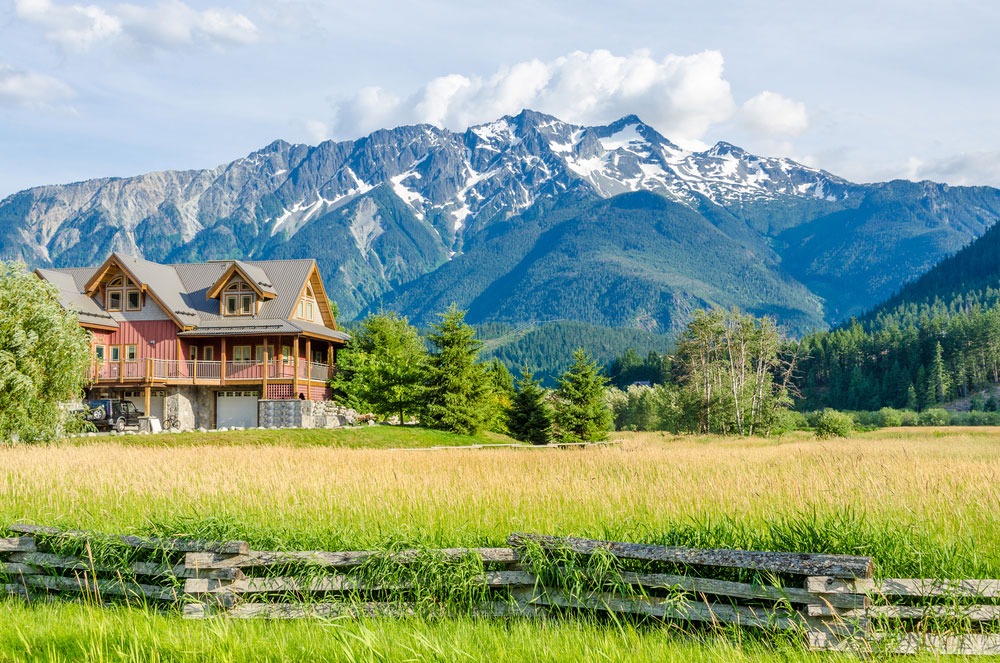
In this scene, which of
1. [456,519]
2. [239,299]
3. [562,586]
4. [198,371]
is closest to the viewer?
[562,586]

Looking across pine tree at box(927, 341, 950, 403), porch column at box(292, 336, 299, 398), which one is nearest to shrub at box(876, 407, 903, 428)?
pine tree at box(927, 341, 950, 403)

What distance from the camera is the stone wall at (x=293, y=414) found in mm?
38531

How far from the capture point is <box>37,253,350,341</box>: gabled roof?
3984 cm

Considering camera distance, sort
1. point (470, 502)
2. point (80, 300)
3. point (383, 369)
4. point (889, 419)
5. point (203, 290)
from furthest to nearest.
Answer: point (889, 419) < point (203, 290) < point (383, 369) < point (80, 300) < point (470, 502)

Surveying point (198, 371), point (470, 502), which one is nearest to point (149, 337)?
point (198, 371)

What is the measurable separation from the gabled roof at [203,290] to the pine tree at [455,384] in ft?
25.3

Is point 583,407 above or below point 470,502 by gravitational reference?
above

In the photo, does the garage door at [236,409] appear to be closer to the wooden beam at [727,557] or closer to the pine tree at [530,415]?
the pine tree at [530,415]

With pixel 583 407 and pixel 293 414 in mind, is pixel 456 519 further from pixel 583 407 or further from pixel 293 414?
pixel 293 414

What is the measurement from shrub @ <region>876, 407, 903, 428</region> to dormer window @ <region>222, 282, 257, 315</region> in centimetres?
6106

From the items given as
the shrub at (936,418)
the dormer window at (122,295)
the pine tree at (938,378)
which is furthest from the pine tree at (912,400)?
the dormer window at (122,295)

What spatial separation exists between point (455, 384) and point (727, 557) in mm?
32964

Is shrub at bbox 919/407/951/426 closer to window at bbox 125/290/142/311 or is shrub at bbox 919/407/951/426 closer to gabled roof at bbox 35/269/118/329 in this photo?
window at bbox 125/290/142/311

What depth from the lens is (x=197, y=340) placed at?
4147 centimetres
